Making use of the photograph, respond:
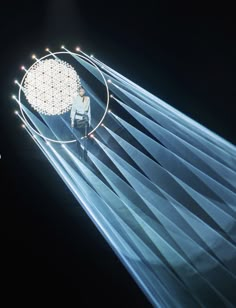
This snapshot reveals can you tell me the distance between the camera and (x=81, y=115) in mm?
3689

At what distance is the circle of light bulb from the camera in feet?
11.6

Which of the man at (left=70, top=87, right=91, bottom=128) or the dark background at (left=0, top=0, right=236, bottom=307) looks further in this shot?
the man at (left=70, top=87, right=91, bottom=128)

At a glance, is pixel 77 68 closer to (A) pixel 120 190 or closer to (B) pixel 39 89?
(B) pixel 39 89

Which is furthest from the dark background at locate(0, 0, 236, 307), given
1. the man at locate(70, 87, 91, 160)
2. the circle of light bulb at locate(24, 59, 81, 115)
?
the man at locate(70, 87, 91, 160)

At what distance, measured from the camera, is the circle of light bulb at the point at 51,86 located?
353cm

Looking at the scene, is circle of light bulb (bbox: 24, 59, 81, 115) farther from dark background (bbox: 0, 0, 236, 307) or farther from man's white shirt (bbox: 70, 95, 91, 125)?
dark background (bbox: 0, 0, 236, 307)

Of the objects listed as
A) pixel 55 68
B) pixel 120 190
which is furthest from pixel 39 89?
pixel 120 190

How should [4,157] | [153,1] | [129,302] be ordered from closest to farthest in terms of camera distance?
[129,302], [4,157], [153,1]

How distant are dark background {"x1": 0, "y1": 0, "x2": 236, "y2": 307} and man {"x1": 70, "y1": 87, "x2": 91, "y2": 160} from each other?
283 millimetres

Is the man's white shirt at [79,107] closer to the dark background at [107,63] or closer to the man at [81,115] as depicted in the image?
the man at [81,115]

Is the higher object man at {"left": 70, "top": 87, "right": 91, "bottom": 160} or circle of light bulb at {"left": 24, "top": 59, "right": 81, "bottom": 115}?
circle of light bulb at {"left": 24, "top": 59, "right": 81, "bottom": 115}

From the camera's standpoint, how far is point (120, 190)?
11.9 feet

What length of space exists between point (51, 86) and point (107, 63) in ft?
1.88

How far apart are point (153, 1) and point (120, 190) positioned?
56.6 inches
